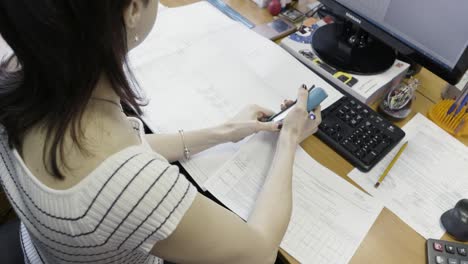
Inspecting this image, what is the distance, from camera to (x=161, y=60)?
3.30 ft

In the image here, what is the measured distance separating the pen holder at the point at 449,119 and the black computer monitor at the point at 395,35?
13 centimetres

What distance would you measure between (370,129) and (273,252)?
387mm

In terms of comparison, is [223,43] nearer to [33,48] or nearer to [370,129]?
[370,129]

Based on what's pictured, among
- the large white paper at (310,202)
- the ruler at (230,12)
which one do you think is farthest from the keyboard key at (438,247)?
the ruler at (230,12)

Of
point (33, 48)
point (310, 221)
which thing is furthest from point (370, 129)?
point (33, 48)

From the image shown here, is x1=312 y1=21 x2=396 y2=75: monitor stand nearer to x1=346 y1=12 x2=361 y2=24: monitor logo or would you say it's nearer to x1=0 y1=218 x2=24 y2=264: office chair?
x1=346 y1=12 x2=361 y2=24: monitor logo

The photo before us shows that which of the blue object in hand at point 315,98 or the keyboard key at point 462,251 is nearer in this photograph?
the keyboard key at point 462,251

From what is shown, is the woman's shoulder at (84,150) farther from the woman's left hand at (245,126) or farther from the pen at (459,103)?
the pen at (459,103)

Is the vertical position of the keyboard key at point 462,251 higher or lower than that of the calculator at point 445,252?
higher

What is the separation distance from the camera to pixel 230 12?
1225 mm

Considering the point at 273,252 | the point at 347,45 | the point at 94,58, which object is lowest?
the point at 273,252

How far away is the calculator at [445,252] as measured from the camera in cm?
68

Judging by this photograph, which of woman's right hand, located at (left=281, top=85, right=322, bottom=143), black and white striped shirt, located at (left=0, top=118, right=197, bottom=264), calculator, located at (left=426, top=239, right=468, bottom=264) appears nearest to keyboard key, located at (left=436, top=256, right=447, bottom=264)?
calculator, located at (left=426, top=239, right=468, bottom=264)

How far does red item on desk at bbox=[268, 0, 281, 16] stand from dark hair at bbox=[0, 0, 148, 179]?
0.76 m
